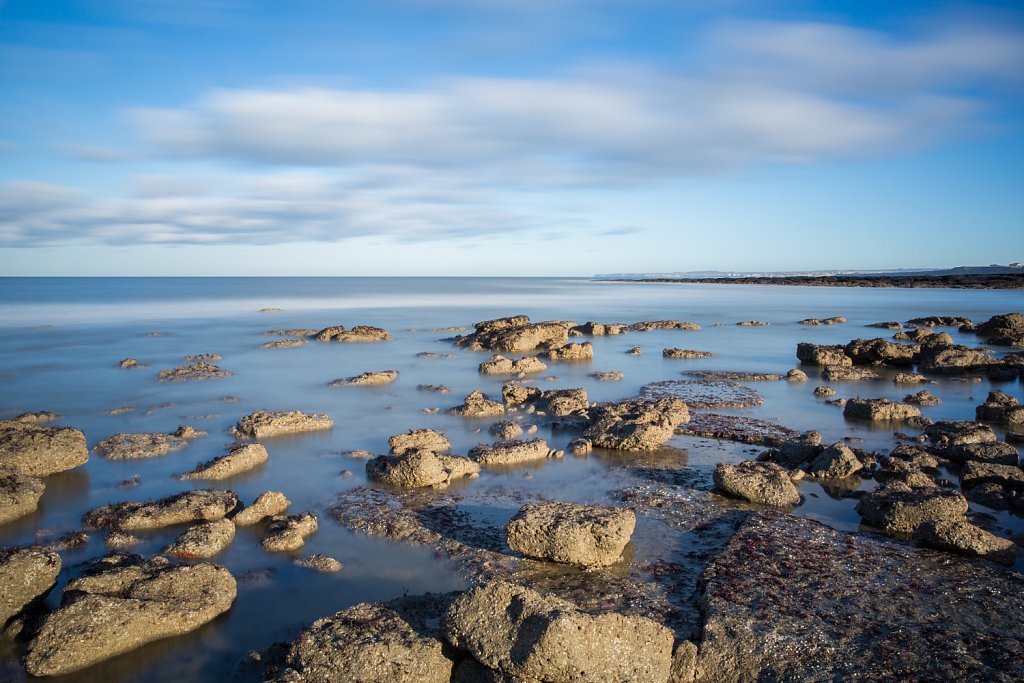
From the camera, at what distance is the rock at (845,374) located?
16797 mm

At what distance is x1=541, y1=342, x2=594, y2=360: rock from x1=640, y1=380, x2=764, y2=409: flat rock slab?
4.45 metres

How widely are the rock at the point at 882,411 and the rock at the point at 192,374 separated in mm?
14389

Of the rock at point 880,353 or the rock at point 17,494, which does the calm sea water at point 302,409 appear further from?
the rock at point 880,353

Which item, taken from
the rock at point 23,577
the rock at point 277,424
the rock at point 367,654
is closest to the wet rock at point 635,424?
the rock at point 277,424

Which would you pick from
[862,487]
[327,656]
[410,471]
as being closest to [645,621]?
[327,656]

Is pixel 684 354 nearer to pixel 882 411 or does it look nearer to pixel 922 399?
pixel 922 399

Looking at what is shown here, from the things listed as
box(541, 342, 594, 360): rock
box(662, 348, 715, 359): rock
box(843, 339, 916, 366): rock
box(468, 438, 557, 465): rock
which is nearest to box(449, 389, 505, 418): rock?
box(468, 438, 557, 465): rock

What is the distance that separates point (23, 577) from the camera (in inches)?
209

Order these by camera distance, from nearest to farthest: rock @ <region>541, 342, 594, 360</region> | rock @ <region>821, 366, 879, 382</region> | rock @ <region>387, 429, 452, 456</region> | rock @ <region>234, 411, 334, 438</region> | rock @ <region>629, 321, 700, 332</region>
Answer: rock @ <region>387, 429, 452, 456</region>
rock @ <region>234, 411, 334, 438</region>
rock @ <region>821, 366, 879, 382</region>
rock @ <region>541, 342, 594, 360</region>
rock @ <region>629, 321, 700, 332</region>

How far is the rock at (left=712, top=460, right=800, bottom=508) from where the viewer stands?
7641 mm

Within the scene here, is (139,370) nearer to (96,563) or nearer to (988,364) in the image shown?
(96,563)

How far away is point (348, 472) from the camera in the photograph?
29.4ft

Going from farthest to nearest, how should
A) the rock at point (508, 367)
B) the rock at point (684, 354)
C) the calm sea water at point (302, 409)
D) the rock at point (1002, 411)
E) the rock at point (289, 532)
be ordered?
the rock at point (684, 354) → the rock at point (508, 367) → the rock at point (1002, 411) → the rock at point (289, 532) → the calm sea water at point (302, 409)

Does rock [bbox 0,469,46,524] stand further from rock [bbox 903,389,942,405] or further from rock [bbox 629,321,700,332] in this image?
rock [bbox 629,321,700,332]
